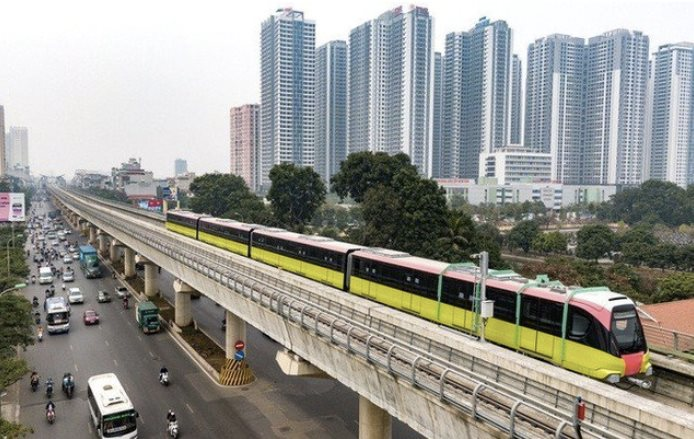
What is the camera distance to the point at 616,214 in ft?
438

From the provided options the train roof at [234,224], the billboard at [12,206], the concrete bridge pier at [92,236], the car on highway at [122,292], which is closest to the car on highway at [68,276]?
the car on highway at [122,292]

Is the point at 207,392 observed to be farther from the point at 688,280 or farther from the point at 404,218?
the point at 688,280

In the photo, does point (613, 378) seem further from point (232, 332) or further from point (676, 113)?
point (676, 113)

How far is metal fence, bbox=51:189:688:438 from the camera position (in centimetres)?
1161

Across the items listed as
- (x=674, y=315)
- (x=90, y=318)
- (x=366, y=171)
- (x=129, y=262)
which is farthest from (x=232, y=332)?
(x=129, y=262)

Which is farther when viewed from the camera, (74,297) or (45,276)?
(45,276)

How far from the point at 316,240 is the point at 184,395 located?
12.3 metres

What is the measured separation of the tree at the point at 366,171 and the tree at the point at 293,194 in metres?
9.64

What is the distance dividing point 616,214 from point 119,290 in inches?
4673

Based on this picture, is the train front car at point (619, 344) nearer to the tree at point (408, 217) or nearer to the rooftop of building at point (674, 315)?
the rooftop of building at point (674, 315)

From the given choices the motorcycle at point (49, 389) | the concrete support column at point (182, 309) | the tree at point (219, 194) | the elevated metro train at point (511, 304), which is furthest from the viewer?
the tree at point (219, 194)

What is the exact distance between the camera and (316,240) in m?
33.8

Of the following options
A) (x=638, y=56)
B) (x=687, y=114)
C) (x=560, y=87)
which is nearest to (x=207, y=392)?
(x=560, y=87)

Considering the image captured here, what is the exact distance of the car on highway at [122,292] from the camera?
57.3 meters
